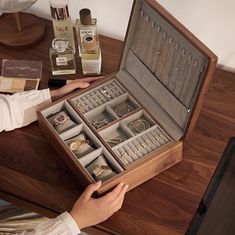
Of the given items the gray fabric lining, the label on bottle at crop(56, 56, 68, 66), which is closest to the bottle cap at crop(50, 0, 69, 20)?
the label on bottle at crop(56, 56, 68, 66)

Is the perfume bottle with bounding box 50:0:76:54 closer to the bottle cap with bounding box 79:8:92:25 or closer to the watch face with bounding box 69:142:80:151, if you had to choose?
the bottle cap with bounding box 79:8:92:25

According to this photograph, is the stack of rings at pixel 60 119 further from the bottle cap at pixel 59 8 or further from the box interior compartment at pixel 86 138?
the bottle cap at pixel 59 8

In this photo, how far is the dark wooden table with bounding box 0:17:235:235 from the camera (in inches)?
39.2

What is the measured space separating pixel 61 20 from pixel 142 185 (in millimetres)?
497

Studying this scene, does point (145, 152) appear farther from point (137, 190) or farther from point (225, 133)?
point (225, 133)

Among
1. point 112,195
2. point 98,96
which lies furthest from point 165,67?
point 112,195

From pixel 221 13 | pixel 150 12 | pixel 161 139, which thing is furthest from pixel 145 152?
pixel 221 13

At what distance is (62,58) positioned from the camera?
1.25 meters

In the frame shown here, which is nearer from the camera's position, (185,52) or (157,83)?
(185,52)

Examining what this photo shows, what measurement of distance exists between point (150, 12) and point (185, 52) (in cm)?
13

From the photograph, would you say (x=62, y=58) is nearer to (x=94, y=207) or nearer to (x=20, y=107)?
(x=20, y=107)

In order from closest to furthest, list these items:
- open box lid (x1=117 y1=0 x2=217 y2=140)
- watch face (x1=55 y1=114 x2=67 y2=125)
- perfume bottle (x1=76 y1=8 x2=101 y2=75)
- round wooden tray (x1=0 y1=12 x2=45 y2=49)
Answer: open box lid (x1=117 y1=0 x2=217 y2=140) → watch face (x1=55 y1=114 x2=67 y2=125) → perfume bottle (x1=76 y1=8 x2=101 y2=75) → round wooden tray (x1=0 y1=12 x2=45 y2=49)

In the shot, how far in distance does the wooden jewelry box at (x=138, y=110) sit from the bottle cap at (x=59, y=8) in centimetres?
20

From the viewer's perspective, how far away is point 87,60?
1.22 metres
